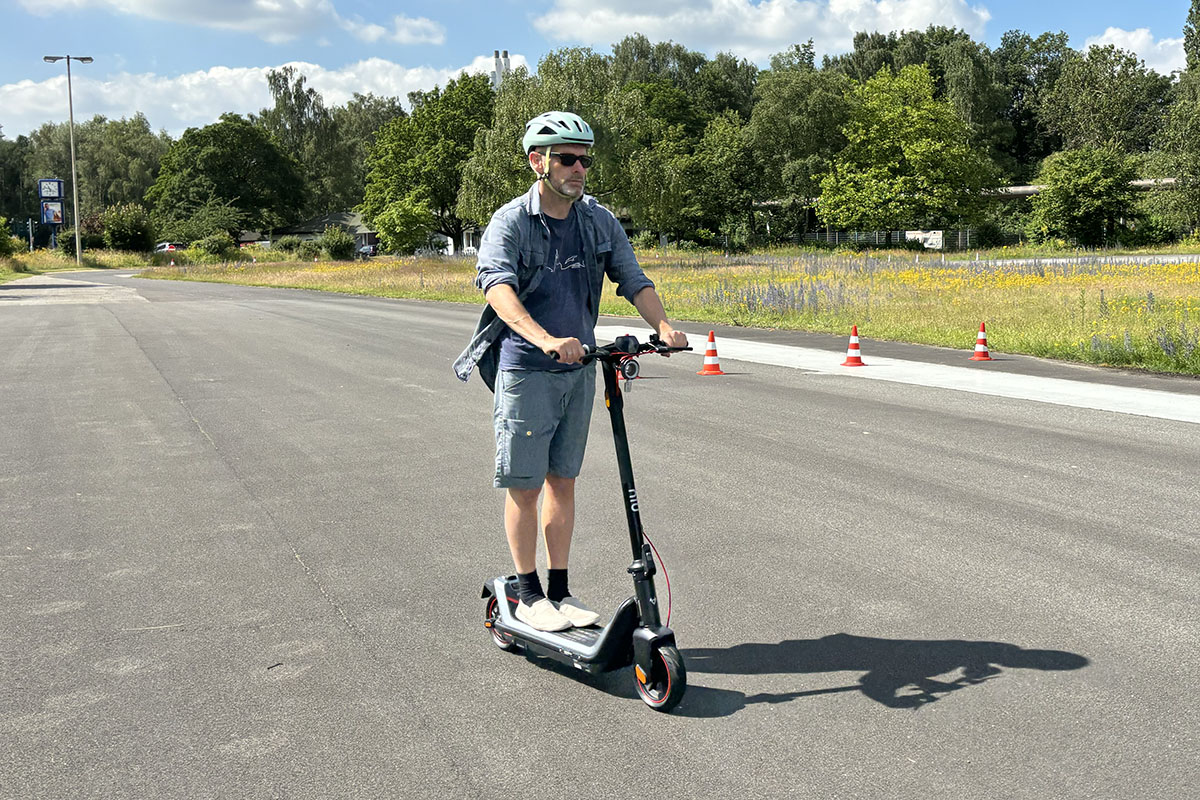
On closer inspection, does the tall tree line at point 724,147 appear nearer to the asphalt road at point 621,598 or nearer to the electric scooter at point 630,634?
the asphalt road at point 621,598

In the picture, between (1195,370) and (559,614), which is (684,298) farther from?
(559,614)

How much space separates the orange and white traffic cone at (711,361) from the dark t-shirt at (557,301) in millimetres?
9300

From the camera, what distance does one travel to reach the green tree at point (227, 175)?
96.2 metres

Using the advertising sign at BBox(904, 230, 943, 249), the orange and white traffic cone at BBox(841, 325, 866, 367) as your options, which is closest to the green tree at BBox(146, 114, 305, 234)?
the advertising sign at BBox(904, 230, 943, 249)

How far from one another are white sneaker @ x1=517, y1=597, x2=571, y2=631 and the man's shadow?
1.64ft

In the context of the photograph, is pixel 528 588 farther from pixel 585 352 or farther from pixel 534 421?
pixel 585 352

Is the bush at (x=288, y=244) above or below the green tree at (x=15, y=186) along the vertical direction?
below

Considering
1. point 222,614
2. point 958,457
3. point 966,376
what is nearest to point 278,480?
point 222,614

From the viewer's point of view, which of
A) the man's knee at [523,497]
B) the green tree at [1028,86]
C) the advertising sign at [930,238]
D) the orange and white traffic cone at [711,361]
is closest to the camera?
the man's knee at [523,497]

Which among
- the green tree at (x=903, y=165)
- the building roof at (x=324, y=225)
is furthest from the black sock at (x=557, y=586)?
the building roof at (x=324, y=225)

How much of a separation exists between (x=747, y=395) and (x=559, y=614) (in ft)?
24.6

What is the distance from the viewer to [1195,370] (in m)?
12.4

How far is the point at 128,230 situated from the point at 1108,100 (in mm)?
73702

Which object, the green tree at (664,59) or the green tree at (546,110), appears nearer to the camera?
the green tree at (546,110)
